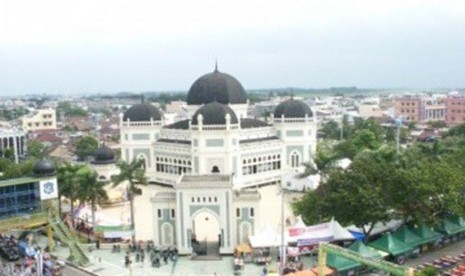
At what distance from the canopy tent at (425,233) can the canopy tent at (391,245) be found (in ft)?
4.54

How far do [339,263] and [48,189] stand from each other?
19445mm

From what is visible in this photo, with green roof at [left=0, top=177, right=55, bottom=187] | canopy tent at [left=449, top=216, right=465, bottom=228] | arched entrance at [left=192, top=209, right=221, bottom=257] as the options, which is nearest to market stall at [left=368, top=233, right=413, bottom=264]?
canopy tent at [left=449, top=216, right=465, bottom=228]

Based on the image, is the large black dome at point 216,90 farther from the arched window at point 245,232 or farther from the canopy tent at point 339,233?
the canopy tent at point 339,233

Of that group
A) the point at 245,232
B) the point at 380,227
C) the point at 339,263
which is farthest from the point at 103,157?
the point at 339,263

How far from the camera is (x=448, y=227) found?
3416 cm

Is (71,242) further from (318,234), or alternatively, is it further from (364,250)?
(364,250)

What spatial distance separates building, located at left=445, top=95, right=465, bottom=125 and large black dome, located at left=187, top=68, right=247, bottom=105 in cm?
7441

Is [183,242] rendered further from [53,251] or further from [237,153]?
[237,153]

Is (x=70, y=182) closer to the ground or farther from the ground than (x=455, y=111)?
closer to the ground

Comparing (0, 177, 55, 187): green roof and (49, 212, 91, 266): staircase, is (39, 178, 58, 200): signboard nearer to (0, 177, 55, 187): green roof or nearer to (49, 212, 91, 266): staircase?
(0, 177, 55, 187): green roof

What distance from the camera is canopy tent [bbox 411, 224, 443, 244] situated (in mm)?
32478

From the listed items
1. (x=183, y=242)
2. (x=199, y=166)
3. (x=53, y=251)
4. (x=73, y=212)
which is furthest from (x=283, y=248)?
(x=199, y=166)

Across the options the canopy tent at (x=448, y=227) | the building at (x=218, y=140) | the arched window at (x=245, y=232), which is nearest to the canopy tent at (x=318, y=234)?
the arched window at (x=245, y=232)

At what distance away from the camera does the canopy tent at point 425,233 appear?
32478 mm
